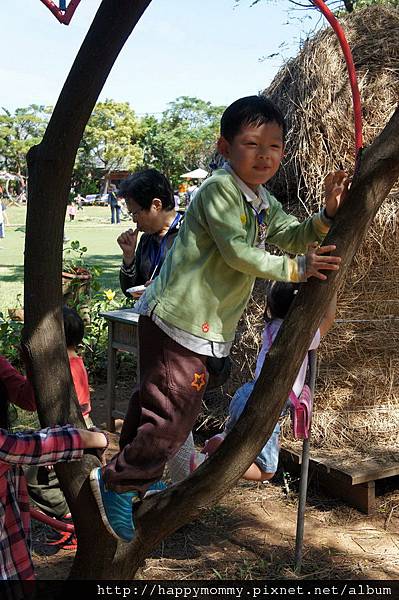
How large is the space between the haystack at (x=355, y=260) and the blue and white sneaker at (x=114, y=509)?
6.65 ft

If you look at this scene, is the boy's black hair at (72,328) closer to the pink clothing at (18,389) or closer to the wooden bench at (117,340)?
the pink clothing at (18,389)

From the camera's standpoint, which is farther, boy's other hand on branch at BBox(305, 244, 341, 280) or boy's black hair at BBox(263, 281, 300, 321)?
boy's black hair at BBox(263, 281, 300, 321)

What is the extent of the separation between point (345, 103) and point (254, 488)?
8.22 ft

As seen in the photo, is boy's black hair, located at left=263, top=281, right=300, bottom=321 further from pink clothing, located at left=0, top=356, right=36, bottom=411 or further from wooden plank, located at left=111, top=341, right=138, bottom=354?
wooden plank, located at left=111, top=341, right=138, bottom=354

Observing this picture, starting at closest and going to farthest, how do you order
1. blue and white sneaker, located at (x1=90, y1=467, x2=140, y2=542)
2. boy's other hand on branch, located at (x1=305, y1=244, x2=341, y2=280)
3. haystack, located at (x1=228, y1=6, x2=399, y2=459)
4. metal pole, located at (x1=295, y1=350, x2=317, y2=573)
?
boy's other hand on branch, located at (x1=305, y1=244, x2=341, y2=280) < blue and white sneaker, located at (x1=90, y1=467, x2=140, y2=542) < metal pole, located at (x1=295, y1=350, x2=317, y2=573) < haystack, located at (x1=228, y1=6, x2=399, y2=459)

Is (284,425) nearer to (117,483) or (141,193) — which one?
(141,193)

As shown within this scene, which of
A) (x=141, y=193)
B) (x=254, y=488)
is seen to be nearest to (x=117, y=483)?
(x=141, y=193)

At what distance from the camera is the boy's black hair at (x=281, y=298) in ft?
10.7

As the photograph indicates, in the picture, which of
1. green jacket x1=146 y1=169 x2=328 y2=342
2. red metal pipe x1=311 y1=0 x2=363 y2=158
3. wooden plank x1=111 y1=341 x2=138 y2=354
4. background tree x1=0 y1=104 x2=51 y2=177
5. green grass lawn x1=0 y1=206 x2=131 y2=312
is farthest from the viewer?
background tree x1=0 y1=104 x2=51 y2=177

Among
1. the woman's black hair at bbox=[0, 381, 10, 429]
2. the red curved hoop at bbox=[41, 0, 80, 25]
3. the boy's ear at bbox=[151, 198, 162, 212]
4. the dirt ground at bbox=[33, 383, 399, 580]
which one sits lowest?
the dirt ground at bbox=[33, 383, 399, 580]

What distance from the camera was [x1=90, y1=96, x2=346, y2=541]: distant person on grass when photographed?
2.36 m

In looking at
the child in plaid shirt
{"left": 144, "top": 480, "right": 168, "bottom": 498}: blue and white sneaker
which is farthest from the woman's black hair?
{"left": 144, "top": 480, "right": 168, "bottom": 498}: blue and white sneaker

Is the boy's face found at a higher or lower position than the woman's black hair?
higher

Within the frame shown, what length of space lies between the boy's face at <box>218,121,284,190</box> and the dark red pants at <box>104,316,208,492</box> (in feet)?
2.06
